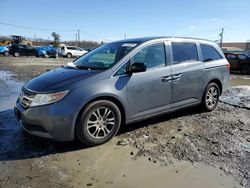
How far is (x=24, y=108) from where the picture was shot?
4.40 meters

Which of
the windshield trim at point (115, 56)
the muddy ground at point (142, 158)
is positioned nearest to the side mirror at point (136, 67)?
the windshield trim at point (115, 56)

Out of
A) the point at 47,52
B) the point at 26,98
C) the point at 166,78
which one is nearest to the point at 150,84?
the point at 166,78

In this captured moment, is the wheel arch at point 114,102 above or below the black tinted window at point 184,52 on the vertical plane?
below

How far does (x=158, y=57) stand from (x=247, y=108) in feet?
10.4

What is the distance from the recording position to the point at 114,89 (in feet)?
14.9

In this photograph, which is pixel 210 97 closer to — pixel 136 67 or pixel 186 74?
pixel 186 74

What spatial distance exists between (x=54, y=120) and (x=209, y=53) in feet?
13.2

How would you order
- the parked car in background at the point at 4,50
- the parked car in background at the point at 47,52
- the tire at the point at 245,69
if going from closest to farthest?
the tire at the point at 245,69
the parked car in background at the point at 4,50
the parked car in background at the point at 47,52

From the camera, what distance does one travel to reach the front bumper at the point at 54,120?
4.12 meters

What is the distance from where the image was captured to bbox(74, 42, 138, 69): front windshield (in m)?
4.97

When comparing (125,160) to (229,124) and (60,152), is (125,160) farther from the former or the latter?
(229,124)

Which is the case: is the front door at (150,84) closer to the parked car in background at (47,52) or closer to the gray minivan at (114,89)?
A: the gray minivan at (114,89)

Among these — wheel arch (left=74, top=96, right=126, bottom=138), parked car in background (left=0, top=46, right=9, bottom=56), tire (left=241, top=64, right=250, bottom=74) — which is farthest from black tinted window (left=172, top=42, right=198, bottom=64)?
parked car in background (left=0, top=46, right=9, bottom=56)

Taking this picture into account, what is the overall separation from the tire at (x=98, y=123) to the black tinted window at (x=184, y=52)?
178 cm
